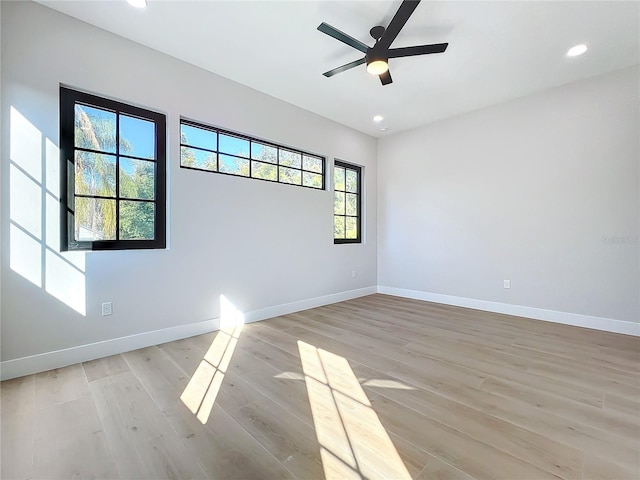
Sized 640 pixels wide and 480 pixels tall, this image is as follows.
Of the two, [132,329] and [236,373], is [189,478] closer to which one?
[236,373]

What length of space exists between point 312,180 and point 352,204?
109cm

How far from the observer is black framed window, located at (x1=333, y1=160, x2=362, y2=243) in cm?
491

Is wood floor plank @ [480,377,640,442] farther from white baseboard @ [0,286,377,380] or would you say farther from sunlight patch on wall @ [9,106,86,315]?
sunlight patch on wall @ [9,106,86,315]

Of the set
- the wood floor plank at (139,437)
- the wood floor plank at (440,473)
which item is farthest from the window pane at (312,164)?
the wood floor plank at (440,473)

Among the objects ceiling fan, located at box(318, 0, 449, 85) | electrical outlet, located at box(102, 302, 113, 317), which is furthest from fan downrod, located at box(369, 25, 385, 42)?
electrical outlet, located at box(102, 302, 113, 317)

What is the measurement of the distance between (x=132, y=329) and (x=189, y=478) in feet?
6.24

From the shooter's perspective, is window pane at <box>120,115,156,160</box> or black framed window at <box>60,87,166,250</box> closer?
black framed window at <box>60,87,166,250</box>

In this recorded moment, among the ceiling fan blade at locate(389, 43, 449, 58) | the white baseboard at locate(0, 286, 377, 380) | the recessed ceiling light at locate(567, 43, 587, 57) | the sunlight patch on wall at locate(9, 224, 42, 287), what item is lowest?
the white baseboard at locate(0, 286, 377, 380)

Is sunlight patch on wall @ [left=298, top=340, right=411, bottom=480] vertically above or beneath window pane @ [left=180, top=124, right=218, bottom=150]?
beneath

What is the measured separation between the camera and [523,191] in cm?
390

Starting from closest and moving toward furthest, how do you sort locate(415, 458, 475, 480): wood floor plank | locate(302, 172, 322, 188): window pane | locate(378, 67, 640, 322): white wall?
locate(415, 458, 475, 480): wood floor plank < locate(378, 67, 640, 322): white wall < locate(302, 172, 322, 188): window pane

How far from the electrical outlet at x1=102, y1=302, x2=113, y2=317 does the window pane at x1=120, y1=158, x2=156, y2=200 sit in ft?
3.31

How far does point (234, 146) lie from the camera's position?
3.56 meters

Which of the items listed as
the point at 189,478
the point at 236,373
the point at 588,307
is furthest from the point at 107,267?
the point at 588,307
